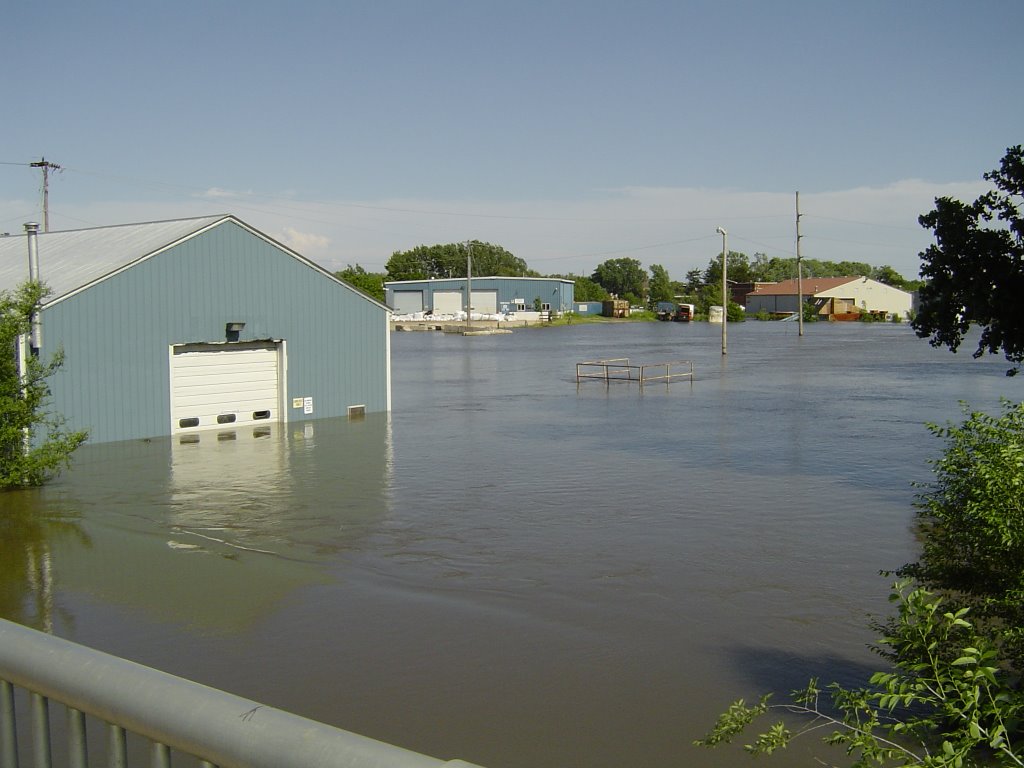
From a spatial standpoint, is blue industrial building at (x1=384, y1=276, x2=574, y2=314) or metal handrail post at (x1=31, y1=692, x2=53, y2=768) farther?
blue industrial building at (x1=384, y1=276, x2=574, y2=314)

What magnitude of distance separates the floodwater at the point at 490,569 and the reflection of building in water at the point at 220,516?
0.06m

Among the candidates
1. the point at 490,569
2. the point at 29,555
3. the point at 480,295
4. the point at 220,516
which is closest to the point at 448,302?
the point at 480,295

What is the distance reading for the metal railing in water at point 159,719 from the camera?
201 centimetres

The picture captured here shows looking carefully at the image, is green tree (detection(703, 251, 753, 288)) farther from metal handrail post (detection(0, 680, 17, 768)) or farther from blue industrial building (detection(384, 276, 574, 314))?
metal handrail post (detection(0, 680, 17, 768))

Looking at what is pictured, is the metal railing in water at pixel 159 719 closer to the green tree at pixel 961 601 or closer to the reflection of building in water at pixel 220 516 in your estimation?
the green tree at pixel 961 601

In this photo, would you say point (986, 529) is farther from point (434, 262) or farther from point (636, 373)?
point (434, 262)

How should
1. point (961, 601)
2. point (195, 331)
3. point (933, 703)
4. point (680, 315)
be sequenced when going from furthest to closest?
point (680, 315), point (195, 331), point (961, 601), point (933, 703)

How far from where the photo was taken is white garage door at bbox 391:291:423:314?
122 m

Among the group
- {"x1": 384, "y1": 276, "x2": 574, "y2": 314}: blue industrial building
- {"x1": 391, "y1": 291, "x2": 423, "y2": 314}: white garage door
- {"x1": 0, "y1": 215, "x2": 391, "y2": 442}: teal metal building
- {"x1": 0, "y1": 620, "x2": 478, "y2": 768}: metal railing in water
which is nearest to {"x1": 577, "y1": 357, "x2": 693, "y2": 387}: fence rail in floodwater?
{"x1": 0, "y1": 215, "x2": 391, "y2": 442}: teal metal building

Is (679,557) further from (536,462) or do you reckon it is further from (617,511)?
(536,462)

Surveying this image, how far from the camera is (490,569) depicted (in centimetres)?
1238

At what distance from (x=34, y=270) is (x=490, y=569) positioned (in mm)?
11963

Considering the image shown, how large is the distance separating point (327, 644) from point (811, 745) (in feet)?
14.6

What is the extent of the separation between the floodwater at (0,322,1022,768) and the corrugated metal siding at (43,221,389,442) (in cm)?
102
